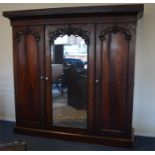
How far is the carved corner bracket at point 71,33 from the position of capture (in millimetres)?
2799

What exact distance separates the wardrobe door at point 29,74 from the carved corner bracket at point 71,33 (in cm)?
17

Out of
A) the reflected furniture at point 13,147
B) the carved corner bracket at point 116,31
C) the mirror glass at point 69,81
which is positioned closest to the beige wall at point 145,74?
the carved corner bracket at point 116,31

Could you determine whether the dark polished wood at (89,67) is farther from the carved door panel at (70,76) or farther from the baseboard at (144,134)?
the baseboard at (144,134)

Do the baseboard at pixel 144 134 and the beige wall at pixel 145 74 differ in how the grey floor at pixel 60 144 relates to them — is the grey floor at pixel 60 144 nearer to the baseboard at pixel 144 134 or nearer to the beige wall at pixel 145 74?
the baseboard at pixel 144 134

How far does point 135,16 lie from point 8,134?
8.10ft

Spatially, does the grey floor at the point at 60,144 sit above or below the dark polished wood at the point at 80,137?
below

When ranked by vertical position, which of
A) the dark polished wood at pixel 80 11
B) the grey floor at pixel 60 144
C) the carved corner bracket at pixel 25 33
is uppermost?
the dark polished wood at pixel 80 11

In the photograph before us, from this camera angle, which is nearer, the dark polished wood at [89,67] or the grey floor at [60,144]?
the dark polished wood at [89,67]

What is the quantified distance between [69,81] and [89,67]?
35 cm

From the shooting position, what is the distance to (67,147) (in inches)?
113

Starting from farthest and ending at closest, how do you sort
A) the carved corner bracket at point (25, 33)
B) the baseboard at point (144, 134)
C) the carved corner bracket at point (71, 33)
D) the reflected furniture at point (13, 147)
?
the baseboard at point (144, 134), the carved corner bracket at point (25, 33), the carved corner bracket at point (71, 33), the reflected furniture at point (13, 147)

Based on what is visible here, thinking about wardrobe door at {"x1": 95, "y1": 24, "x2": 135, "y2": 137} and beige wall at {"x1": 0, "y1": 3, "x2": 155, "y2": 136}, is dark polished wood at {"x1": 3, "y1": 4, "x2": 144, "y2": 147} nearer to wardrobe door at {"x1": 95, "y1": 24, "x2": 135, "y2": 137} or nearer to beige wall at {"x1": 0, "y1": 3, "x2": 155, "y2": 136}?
wardrobe door at {"x1": 95, "y1": 24, "x2": 135, "y2": 137}

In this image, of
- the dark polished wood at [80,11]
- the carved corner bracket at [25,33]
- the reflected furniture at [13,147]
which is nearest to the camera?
the reflected furniture at [13,147]

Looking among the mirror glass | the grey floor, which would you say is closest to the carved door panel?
the mirror glass
